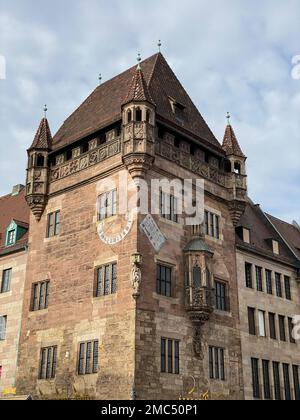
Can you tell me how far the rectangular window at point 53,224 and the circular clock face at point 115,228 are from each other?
12.4ft

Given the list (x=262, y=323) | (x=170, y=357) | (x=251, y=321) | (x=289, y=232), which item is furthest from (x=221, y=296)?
(x=289, y=232)

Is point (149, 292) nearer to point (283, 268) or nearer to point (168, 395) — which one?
point (168, 395)

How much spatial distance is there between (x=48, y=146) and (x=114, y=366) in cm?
1503

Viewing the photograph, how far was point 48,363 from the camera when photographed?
3052cm

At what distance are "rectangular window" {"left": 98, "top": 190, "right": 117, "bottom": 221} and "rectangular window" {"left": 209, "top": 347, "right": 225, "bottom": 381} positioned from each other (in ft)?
29.9

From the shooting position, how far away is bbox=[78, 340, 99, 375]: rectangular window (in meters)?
28.1

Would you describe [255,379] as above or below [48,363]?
below

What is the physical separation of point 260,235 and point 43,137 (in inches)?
665

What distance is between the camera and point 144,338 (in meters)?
26.9

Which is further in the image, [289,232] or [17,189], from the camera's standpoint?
[289,232]

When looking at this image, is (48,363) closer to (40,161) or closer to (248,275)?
(40,161)

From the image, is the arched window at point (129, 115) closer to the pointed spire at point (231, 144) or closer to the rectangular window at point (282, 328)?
the pointed spire at point (231, 144)

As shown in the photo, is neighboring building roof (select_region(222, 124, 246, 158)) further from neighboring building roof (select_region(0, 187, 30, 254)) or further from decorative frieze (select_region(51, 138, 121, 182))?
neighboring building roof (select_region(0, 187, 30, 254))

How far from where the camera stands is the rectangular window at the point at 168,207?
30.4 meters
